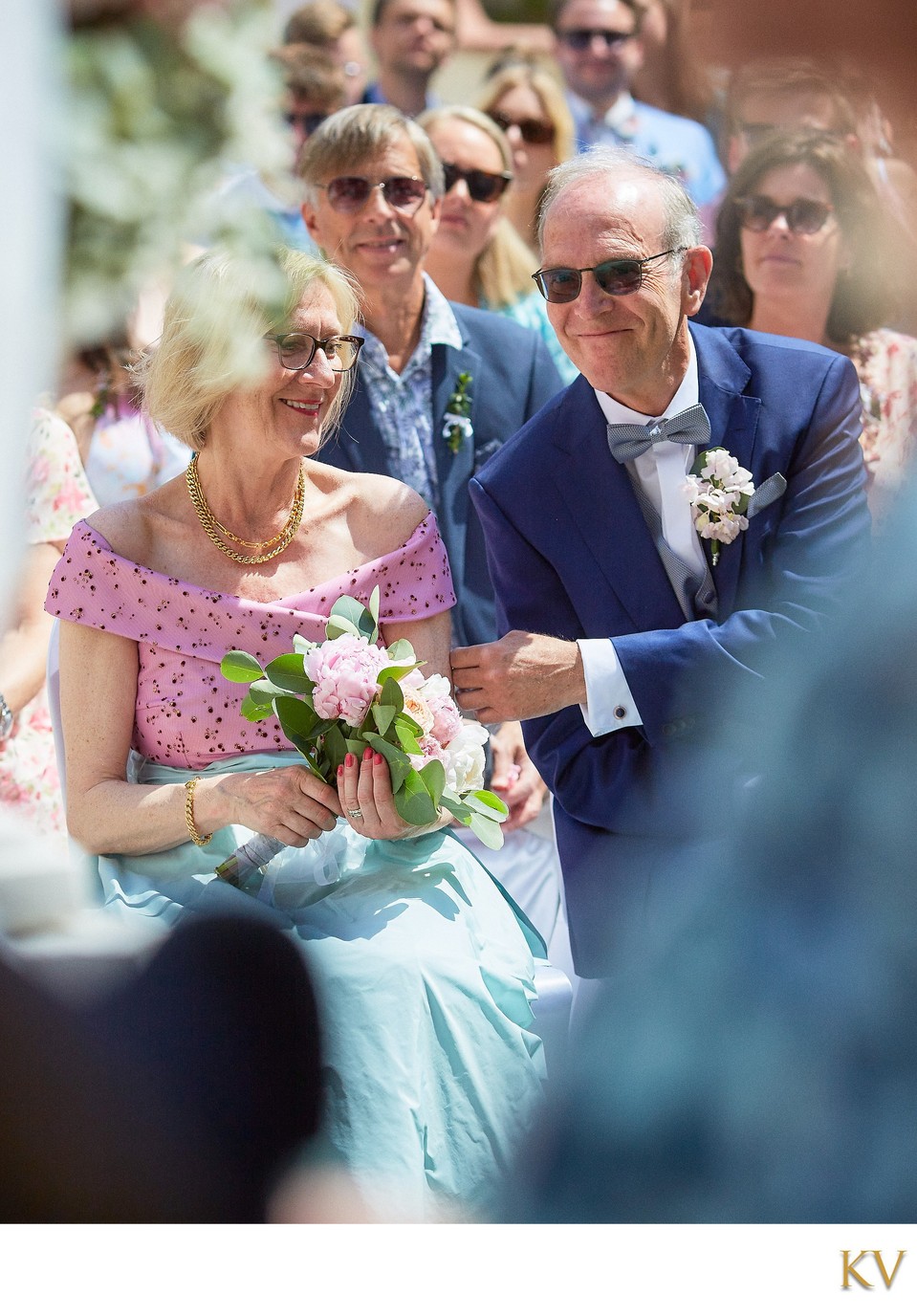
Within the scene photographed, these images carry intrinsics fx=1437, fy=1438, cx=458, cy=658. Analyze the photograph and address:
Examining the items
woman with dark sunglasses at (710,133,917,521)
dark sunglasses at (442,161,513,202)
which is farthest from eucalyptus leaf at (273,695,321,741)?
dark sunglasses at (442,161,513,202)

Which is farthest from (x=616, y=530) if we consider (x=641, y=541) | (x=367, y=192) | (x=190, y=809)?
(x=367, y=192)

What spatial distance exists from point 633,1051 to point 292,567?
1.10 meters

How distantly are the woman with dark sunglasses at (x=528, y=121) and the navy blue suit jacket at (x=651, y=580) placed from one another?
146cm

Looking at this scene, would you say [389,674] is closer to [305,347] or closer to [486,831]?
[486,831]

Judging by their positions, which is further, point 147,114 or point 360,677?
point 360,677

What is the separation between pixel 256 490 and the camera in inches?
110

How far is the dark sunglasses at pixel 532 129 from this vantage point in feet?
13.5

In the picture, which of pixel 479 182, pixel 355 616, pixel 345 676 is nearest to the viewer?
pixel 345 676

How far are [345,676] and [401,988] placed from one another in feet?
1.80

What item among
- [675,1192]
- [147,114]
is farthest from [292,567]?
[675,1192]

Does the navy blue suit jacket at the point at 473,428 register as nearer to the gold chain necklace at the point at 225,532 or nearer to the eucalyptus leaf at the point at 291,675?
the gold chain necklace at the point at 225,532

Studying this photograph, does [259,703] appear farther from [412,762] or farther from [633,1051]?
[633,1051]

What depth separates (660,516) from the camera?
284 centimetres

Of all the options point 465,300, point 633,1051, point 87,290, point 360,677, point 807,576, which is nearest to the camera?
point 87,290
